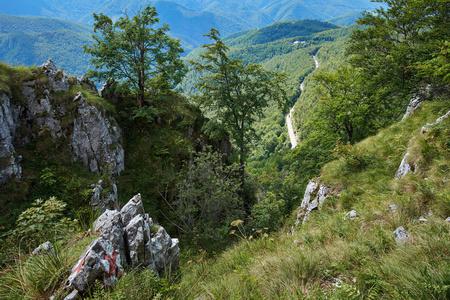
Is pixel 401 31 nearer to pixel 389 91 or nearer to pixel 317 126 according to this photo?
pixel 389 91

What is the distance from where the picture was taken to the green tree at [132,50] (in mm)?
12609

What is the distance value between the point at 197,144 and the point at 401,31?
14.9 meters

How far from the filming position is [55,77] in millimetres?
11305

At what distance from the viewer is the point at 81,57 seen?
147m

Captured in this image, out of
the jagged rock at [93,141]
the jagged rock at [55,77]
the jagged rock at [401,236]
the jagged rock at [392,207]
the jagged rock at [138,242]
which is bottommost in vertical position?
the jagged rock at [392,207]

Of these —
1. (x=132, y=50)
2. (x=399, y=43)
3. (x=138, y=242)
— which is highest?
(x=132, y=50)

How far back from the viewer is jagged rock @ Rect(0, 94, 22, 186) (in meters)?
8.30

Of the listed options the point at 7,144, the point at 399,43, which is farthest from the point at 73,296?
the point at 399,43

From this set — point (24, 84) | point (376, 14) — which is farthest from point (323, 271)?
point (376, 14)

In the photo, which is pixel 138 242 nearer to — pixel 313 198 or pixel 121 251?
pixel 121 251

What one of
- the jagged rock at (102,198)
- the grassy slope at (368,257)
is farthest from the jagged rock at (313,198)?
the jagged rock at (102,198)

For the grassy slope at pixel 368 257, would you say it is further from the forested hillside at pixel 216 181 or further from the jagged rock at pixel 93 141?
the jagged rock at pixel 93 141

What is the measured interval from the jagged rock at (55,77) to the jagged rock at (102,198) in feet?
18.8

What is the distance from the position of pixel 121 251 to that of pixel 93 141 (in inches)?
351
